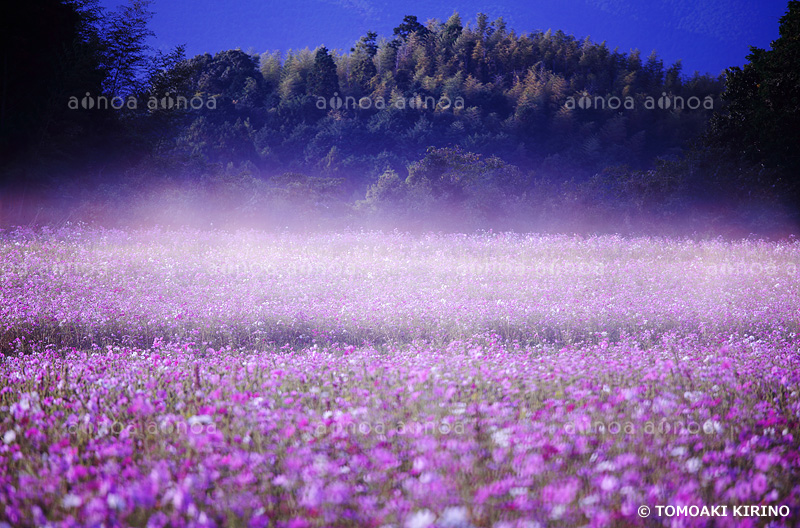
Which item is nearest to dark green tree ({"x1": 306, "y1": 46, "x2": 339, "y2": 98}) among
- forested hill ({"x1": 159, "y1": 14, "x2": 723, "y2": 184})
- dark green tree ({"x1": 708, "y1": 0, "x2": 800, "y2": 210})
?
forested hill ({"x1": 159, "y1": 14, "x2": 723, "y2": 184})

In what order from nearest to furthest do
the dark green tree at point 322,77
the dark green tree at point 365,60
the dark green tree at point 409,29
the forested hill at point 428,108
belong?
the forested hill at point 428,108
the dark green tree at point 322,77
the dark green tree at point 365,60
the dark green tree at point 409,29

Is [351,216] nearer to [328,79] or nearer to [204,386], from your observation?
[204,386]

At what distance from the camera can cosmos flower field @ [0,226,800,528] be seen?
187 cm

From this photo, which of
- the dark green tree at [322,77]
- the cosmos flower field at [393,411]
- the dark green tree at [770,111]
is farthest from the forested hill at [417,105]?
the dark green tree at [770,111]

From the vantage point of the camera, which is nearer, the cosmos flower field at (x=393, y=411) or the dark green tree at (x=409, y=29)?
the cosmos flower field at (x=393, y=411)

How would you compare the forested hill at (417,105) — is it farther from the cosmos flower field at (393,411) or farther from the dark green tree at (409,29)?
the cosmos flower field at (393,411)

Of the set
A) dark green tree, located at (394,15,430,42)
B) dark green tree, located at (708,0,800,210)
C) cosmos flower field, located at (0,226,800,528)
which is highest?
dark green tree, located at (394,15,430,42)

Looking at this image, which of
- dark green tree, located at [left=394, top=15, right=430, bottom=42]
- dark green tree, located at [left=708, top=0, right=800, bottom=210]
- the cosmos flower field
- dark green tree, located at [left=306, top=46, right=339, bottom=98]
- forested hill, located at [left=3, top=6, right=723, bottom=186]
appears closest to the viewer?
A: the cosmos flower field

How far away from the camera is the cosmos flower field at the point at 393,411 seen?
1871mm

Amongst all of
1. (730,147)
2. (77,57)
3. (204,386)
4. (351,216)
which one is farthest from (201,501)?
(730,147)

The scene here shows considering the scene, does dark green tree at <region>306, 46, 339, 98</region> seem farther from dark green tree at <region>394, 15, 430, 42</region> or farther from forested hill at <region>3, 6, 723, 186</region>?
dark green tree at <region>394, 15, 430, 42</region>

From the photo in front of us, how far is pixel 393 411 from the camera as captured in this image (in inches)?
111

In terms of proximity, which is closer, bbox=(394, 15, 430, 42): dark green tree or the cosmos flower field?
the cosmos flower field

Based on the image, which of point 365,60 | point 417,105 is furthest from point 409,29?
point 417,105
